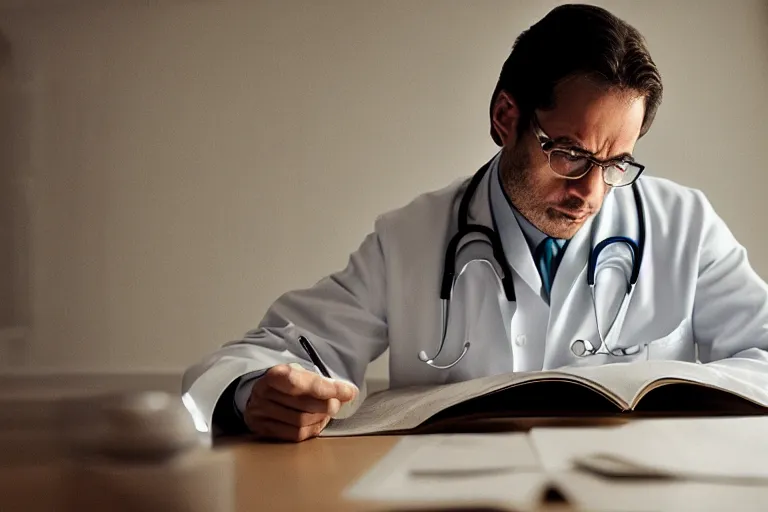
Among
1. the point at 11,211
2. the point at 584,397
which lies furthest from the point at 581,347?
the point at 11,211

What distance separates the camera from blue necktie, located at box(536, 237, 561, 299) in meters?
1.09

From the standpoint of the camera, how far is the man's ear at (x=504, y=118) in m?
1.13

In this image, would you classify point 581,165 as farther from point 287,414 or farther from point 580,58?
point 287,414

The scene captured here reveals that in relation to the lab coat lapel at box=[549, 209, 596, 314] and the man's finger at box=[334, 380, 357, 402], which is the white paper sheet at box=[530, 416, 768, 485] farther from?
the lab coat lapel at box=[549, 209, 596, 314]

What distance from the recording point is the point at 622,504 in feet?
1.30

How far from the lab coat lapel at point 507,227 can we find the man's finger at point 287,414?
0.50m

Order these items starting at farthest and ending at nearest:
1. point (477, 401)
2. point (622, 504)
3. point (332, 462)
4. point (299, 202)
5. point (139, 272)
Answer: point (299, 202), point (139, 272), point (477, 401), point (332, 462), point (622, 504)

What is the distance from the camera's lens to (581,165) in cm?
101

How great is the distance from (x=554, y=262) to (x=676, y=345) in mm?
204

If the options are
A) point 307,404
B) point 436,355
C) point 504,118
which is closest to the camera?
point 307,404

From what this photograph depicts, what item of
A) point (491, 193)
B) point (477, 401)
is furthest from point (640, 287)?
point (477, 401)

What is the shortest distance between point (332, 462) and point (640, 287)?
2.25ft

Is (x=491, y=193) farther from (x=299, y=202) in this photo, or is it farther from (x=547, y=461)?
(x=547, y=461)

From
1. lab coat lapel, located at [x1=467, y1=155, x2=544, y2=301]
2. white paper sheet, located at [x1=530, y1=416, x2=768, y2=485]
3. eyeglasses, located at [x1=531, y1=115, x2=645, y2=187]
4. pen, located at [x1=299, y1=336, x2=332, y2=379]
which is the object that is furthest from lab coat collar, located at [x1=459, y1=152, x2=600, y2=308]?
white paper sheet, located at [x1=530, y1=416, x2=768, y2=485]
